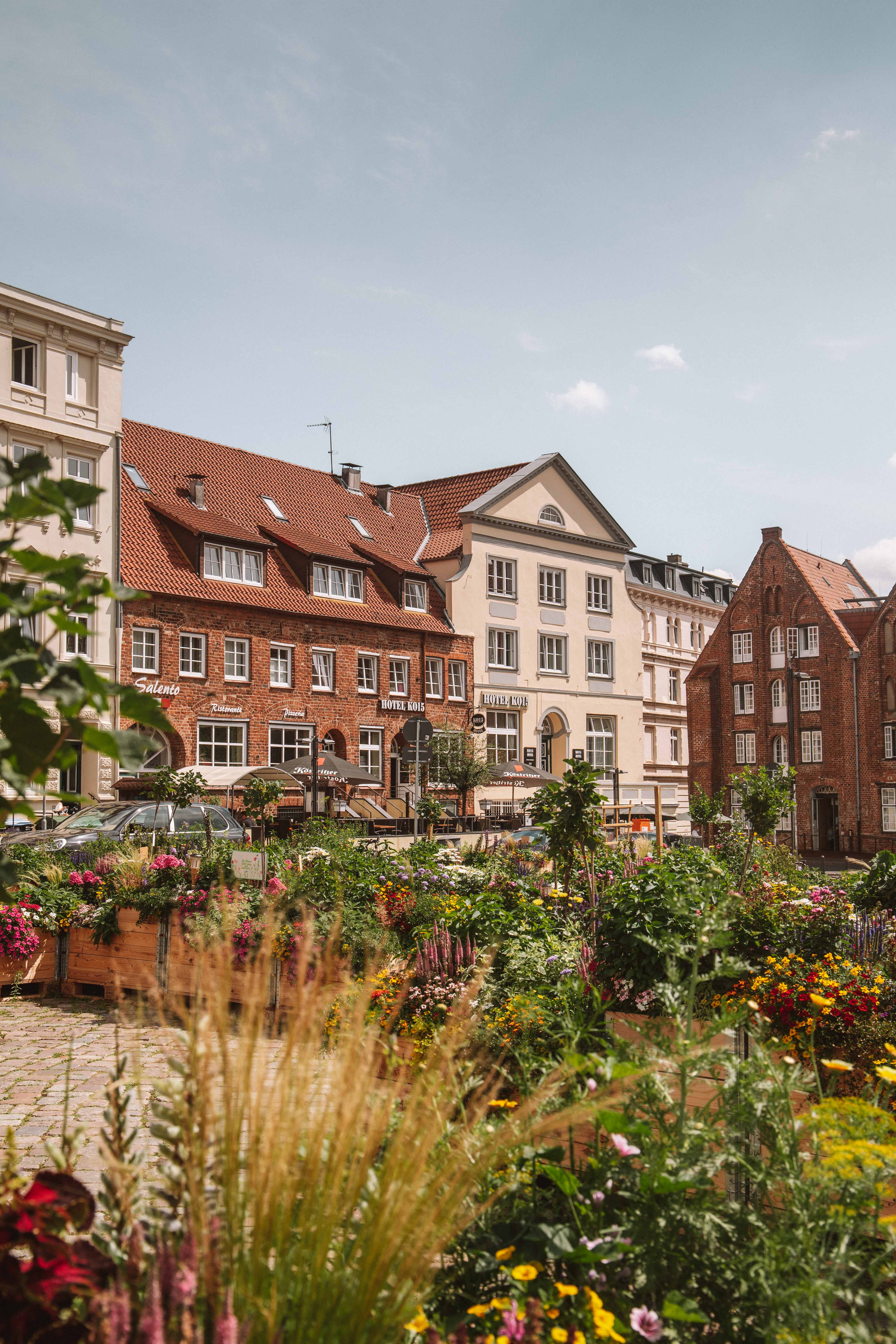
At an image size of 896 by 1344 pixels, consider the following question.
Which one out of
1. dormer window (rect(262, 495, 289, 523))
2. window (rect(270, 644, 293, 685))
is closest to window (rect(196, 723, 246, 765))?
window (rect(270, 644, 293, 685))

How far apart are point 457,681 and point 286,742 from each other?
914cm

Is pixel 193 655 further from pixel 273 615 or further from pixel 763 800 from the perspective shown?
pixel 763 800

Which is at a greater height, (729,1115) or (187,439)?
(187,439)

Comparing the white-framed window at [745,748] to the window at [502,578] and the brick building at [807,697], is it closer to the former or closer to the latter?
the brick building at [807,697]

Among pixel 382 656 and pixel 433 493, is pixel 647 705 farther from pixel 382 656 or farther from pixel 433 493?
pixel 382 656

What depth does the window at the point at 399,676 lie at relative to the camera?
39906 millimetres

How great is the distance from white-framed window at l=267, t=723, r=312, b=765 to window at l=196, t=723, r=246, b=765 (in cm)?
102

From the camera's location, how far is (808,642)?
50500 millimetres

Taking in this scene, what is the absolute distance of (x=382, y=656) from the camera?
3950cm

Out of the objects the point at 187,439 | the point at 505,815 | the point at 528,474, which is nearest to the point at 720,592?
the point at 528,474

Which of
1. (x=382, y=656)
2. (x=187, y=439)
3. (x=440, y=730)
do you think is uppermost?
(x=187, y=439)

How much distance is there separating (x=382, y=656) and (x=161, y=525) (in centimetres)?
926

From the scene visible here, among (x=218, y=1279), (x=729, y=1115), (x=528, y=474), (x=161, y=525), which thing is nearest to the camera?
(x=218, y=1279)

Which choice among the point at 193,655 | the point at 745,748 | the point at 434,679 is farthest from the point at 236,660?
the point at 745,748
